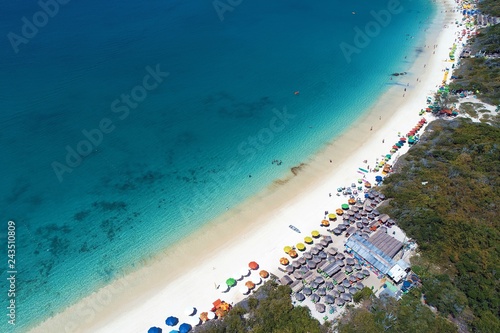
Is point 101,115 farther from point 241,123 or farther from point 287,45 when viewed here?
point 287,45

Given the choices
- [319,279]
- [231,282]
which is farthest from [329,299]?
[231,282]

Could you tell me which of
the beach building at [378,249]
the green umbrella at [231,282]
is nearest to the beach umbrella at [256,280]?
the green umbrella at [231,282]

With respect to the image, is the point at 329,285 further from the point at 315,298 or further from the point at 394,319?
the point at 394,319

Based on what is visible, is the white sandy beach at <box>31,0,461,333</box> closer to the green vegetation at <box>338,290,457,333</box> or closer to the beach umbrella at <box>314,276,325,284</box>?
the beach umbrella at <box>314,276,325,284</box>

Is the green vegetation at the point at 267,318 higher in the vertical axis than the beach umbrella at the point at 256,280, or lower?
higher

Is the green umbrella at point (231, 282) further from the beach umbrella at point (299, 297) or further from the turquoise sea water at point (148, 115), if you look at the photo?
the turquoise sea water at point (148, 115)

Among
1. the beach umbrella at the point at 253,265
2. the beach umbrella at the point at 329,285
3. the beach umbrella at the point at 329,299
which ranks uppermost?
the beach umbrella at the point at 329,299

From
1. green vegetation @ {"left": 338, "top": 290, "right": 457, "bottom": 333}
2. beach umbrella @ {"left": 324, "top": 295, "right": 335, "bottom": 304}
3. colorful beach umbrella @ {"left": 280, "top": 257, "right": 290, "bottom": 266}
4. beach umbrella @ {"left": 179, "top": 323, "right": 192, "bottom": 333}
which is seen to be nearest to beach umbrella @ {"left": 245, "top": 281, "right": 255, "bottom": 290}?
colorful beach umbrella @ {"left": 280, "top": 257, "right": 290, "bottom": 266}
